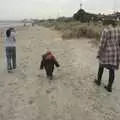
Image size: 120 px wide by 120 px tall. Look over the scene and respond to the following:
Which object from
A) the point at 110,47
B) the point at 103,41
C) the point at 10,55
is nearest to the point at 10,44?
the point at 10,55

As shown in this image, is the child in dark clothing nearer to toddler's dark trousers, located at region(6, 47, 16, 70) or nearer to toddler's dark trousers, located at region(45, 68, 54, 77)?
toddler's dark trousers, located at region(45, 68, 54, 77)

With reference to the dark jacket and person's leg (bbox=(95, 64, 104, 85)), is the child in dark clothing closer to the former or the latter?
the dark jacket

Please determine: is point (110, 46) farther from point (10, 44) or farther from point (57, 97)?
point (10, 44)

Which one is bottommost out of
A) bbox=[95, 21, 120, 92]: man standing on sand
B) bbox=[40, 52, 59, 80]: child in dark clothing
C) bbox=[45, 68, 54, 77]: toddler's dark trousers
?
bbox=[45, 68, 54, 77]: toddler's dark trousers

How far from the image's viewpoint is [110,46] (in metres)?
9.26

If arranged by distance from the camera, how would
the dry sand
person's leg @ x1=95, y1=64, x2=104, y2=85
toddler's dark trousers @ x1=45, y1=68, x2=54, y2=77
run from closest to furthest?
1. the dry sand
2. person's leg @ x1=95, y1=64, x2=104, y2=85
3. toddler's dark trousers @ x1=45, y1=68, x2=54, y2=77

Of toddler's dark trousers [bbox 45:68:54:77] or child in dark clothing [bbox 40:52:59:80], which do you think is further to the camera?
toddler's dark trousers [bbox 45:68:54:77]

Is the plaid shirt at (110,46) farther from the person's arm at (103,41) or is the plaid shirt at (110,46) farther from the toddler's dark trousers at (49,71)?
the toddler's dark trousers at (49,71)

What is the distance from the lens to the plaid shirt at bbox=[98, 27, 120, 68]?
9.19 metres

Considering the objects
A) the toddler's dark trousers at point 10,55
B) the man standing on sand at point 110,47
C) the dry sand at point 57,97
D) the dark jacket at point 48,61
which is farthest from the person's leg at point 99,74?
the toddler's dark trousers at point 10,55

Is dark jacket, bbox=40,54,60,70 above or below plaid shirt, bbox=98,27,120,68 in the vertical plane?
below

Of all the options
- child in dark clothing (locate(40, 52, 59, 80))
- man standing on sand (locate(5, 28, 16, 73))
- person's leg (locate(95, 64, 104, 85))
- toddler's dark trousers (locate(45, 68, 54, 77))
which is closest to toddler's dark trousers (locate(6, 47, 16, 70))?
man standing on sand (locate(5, 28, 16, 73))

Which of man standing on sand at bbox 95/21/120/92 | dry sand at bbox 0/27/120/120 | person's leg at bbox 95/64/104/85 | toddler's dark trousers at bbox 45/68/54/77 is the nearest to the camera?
dry sand at bbox 0/27/120/120

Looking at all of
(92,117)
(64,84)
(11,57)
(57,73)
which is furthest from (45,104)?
(11,57)
